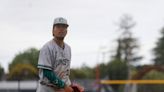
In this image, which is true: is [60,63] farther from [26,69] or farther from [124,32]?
→ [124,32]

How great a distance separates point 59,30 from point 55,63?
449mm

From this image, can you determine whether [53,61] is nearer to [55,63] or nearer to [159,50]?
[55,63]

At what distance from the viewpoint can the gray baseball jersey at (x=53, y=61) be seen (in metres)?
8.34

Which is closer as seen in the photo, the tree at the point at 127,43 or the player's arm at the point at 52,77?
the player's arm at the point at 52,77

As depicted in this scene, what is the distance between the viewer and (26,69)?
48.1 meters

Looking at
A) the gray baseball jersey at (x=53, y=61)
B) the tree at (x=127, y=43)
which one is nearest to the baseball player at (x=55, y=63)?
the gray baseball jersey at (x=53, y=61)

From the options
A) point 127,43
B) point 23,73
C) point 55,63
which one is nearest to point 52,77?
point 55,63

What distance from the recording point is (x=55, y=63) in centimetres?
844

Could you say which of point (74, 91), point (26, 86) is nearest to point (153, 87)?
point (26, 86)

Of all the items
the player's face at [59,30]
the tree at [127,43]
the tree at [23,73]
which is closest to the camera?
the player's face at [59,30]

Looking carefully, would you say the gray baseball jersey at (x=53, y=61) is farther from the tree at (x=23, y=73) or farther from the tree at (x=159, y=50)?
the tree at (x=159, y=50)

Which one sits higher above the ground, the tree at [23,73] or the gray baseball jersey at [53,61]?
the tree at [23,73]

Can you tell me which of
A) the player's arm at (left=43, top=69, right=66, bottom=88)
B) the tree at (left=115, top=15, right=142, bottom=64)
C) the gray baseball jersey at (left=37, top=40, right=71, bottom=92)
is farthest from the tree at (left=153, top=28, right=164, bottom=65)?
the player's arm at (left=43, top=69, right=66, bottom=88)

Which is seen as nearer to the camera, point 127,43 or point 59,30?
point 59,30
